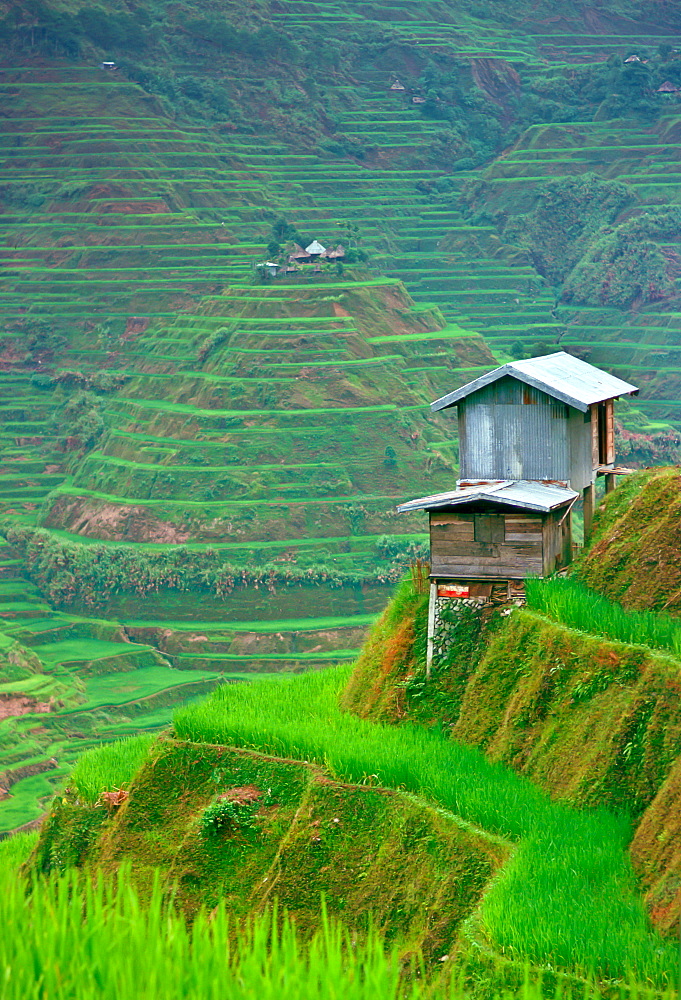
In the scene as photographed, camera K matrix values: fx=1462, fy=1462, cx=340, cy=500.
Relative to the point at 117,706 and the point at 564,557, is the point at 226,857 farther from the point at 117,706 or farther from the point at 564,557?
the point at 117,706

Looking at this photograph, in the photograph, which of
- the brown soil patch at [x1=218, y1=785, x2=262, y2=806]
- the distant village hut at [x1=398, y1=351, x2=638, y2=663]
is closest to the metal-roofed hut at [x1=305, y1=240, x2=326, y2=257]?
the distant village hut at [x1=398, y1=351, x2=638, y2=663]

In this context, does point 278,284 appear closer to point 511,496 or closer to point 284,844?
point 511,496

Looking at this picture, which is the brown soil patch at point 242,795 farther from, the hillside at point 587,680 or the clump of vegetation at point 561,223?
the clump of vegetation at point 561,223

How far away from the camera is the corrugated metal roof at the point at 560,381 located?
20141 mm

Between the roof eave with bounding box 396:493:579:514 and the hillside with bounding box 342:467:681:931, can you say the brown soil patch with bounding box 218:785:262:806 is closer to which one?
the hillside with bounding box 342:467:681:931

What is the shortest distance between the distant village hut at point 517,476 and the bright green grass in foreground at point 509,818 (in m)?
2.26

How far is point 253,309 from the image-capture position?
232 ft

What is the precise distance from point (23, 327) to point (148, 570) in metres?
30.8

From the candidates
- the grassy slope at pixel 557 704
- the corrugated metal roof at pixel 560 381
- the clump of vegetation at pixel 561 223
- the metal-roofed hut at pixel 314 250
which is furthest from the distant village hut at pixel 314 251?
the grassy slope at pixel 557 704

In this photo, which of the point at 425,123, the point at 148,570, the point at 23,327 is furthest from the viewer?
the point at 425,123

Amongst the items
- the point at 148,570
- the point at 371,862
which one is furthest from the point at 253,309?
the point at 371,862

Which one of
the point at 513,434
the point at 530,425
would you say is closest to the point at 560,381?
the point at 530,425

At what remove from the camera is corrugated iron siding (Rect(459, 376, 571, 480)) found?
20469 millimetres

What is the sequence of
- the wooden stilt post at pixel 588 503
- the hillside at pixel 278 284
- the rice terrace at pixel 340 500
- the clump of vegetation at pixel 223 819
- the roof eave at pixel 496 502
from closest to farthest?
1. the rice terrace at pixel 340 500
2. the clump of vegetation at pixel 223 819
3. the roof eave at pixel 496 502
4. the wooden stilt post at pixel 588 503
5. the hillside at pixel 278 284
